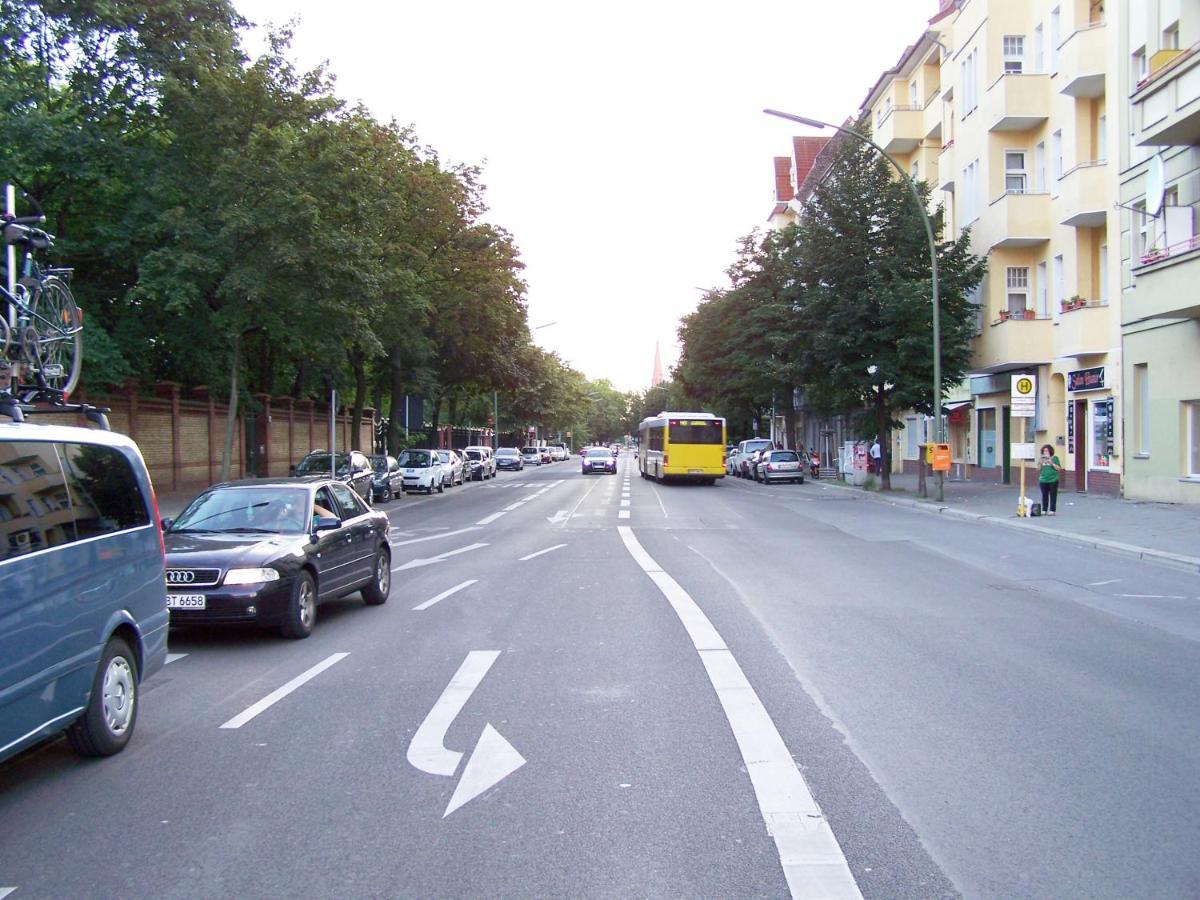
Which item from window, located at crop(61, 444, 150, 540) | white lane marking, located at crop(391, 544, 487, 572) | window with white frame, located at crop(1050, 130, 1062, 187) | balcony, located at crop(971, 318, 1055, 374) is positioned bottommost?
white lane marking, located at crop(391, 544, 487, 572)

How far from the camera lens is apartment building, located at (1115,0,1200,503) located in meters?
21.5

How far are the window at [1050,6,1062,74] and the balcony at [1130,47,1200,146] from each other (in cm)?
815

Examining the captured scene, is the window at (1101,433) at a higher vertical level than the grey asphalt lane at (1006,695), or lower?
higher

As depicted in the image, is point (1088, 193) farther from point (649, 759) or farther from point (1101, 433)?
point (649, 759)

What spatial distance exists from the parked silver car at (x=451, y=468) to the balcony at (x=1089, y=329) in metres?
23.8

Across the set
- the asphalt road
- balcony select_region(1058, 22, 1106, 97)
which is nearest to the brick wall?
the asphalt road

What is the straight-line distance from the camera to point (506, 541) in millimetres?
19516

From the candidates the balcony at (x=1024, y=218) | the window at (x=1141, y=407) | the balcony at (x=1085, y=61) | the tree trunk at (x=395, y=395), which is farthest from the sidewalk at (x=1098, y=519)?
the tree trunk at (x=395, y=395)

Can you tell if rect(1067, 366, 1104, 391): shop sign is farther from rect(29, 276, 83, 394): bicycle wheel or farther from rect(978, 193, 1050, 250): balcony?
rect(29, 276, 83, 394): bicycle wheel

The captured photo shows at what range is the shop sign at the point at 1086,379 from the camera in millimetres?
27641

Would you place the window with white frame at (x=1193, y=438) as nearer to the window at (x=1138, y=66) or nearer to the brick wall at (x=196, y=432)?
the window at (x=1138, y=66)

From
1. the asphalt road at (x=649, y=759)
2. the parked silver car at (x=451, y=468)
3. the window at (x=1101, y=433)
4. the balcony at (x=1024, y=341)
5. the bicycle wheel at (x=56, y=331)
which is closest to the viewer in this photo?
the asphalt road at (x=649, y=759)

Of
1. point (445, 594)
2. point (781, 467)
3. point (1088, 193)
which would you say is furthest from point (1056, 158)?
point (445, 594)

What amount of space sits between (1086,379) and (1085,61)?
819 cm
